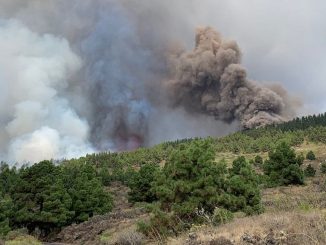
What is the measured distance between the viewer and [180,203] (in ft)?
60.1

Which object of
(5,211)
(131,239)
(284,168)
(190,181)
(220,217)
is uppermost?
(284,168)

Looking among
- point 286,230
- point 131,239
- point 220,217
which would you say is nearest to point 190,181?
point 131,239

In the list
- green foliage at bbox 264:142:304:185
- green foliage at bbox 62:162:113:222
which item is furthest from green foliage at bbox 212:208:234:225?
green foliage at bbox 264:142:304:185

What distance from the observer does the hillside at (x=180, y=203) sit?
26.6 ft

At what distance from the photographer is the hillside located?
8.10m

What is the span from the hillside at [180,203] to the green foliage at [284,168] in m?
0.11

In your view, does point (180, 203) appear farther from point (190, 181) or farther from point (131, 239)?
point (131, 239)

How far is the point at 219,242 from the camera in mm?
7426

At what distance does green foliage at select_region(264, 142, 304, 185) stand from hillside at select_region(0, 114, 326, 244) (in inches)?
4.2

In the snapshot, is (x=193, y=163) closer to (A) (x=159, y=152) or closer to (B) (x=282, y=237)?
(B) (x=282, y=237)

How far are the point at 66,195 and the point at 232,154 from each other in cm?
9200

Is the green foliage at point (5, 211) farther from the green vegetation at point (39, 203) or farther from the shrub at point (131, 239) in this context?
the shrub at point (131, 239)

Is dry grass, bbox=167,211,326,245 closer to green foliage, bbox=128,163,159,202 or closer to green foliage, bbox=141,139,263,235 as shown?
green foliage, bbox=141,139,263,235

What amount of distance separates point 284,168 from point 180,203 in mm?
30789
